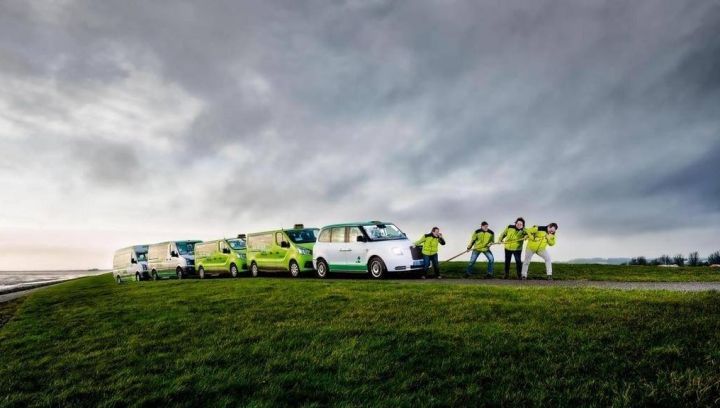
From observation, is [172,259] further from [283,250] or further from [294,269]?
[294,269]

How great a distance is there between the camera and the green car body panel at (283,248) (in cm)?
1956

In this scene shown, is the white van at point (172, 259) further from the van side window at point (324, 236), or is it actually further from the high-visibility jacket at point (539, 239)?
the high-visibility jacket at point (539, 239)

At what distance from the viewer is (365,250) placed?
16359 millimetres

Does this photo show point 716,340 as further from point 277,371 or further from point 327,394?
point 277,371

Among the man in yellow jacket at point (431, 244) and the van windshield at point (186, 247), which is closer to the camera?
the man in yellow jacket at point (431, 244)

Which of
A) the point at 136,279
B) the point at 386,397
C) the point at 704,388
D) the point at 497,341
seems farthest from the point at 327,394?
the point at 136,279

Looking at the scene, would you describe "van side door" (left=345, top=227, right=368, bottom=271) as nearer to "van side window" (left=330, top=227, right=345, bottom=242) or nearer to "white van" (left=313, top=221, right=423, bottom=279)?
"white van" (left=313, top=221, right=423, bottom=279)

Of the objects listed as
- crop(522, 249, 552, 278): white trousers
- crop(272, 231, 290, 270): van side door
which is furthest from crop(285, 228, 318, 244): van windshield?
crop(522, 249, 552, 278): white trousers

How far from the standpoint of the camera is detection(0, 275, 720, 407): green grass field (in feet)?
15.6

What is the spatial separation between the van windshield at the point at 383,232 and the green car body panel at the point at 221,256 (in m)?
10.0

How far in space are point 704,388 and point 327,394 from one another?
3.79 m

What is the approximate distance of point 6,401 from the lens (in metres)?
5.55

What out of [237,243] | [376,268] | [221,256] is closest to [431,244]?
[376,268]

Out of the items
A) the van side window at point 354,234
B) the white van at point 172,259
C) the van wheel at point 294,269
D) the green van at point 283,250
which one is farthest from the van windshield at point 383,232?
the white van at point 172,259
